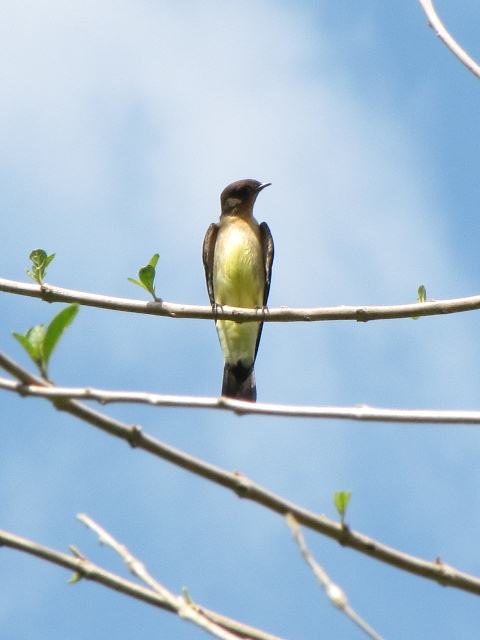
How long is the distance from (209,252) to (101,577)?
10.5 metres

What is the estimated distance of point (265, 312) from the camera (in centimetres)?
645

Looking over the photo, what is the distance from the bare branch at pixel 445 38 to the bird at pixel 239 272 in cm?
694

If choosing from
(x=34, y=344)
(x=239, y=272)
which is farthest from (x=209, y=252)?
(x=34, y=344)

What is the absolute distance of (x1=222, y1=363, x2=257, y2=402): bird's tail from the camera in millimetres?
12008

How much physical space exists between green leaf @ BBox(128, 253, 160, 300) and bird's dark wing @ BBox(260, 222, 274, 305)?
19.8 feet

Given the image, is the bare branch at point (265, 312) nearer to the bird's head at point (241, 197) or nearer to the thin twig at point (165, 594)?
the thin twig at point (165, 594)

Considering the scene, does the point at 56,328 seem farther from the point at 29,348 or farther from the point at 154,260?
the point at 154,260

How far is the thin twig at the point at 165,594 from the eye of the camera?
2.16 m

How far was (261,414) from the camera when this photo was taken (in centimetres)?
256

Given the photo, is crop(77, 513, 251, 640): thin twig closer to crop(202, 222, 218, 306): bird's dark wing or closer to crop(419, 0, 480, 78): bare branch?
crop(419, 0, 480, 78): bare branch

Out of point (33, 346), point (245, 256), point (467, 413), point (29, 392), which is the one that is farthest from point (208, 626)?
point (245, 256)

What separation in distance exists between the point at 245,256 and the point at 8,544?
9.93m

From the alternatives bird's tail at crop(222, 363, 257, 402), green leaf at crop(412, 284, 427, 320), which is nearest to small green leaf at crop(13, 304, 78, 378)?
green leaf at crop(412, 284, 427, 320)

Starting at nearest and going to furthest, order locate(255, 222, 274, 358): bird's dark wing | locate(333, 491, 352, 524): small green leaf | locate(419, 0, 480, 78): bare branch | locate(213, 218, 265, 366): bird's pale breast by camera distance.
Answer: locate(333, 491, 352, 524): small green leaf < locate(419, 0, 480, 78): bare branch < locate(213, 218, 265, 366): bird's pale breast < locate(255, 222, 274, 358): bird's dark wing
